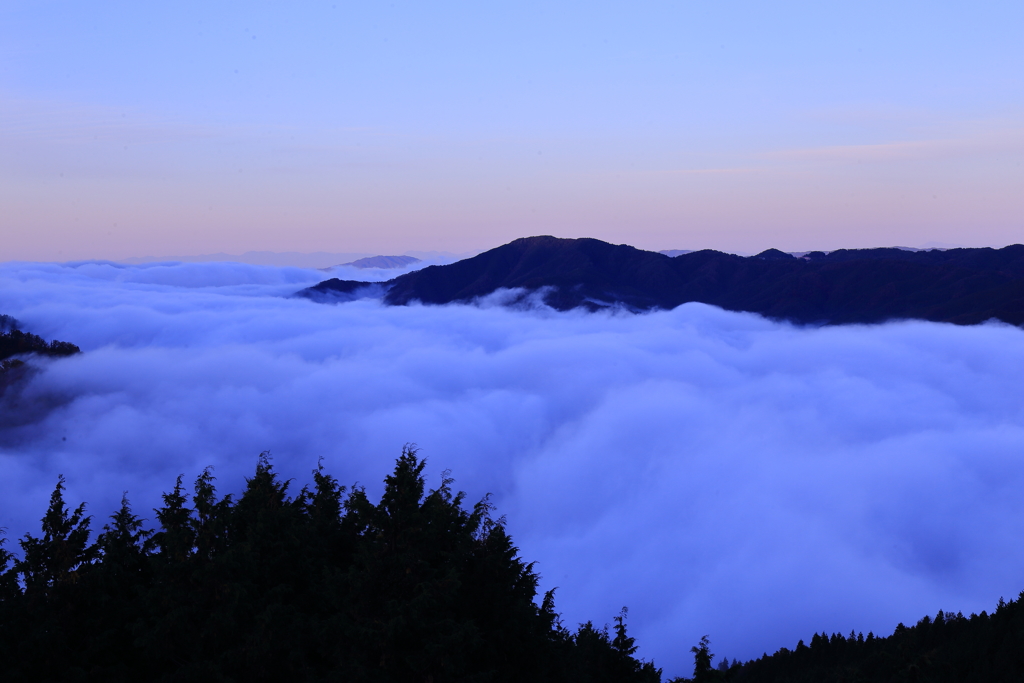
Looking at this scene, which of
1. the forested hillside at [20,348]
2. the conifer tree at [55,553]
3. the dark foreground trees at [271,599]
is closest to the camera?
the dark foreground trees at [271,599]

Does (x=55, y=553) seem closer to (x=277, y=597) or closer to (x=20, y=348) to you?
(x=277, y=597)

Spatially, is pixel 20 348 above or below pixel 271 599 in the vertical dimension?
above

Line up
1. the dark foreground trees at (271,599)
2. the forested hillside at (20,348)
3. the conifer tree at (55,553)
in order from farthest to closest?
the forested hillside at (20,348) < the conifer tree at (55,553) < the dark foreground trees at (271,599)

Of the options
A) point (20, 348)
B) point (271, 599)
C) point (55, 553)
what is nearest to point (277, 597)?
point (271, 599)

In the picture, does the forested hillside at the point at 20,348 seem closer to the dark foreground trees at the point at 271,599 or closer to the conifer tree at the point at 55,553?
the conifer tree at the point at 55,553

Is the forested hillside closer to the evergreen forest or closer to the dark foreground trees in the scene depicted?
the dark foreground trees

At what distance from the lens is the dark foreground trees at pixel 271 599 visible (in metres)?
15.1

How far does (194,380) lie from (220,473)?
199ft

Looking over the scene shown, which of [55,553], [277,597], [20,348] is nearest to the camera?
[55,553]

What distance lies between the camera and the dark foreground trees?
49.6ft

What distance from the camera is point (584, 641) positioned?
2462cm

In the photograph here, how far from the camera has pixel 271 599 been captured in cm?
1661

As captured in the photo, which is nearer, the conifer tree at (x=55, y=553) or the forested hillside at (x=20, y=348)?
the conifer tree at (x=55, y=553)

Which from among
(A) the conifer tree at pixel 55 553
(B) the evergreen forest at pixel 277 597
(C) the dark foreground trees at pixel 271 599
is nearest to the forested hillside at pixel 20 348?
(A) the conifer tree at pixel 55 553
